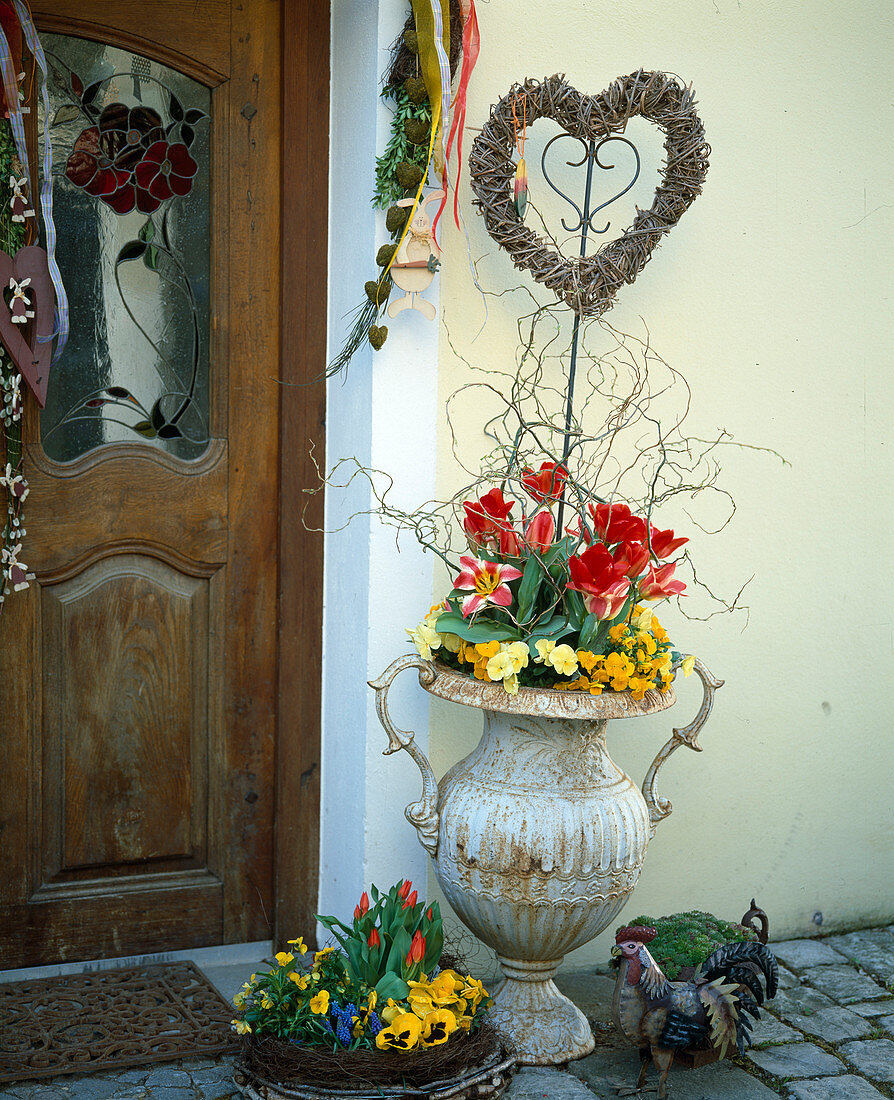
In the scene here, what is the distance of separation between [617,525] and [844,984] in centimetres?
152

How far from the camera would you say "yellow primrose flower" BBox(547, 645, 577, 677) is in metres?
2.24

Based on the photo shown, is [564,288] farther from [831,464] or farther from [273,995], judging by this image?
[273,995]

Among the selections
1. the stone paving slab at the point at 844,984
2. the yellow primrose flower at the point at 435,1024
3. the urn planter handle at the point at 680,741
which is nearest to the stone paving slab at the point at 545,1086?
the yellow primrose flower at the point at 435,1024

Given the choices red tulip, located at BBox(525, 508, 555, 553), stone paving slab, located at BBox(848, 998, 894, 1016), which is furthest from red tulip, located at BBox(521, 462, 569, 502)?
stone paving slab, located at BBox(848, 998, 894, 1016)

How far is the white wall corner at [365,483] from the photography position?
2.64 m

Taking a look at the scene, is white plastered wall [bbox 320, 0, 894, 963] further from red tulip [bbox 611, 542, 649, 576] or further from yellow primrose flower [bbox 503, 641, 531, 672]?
red tulip [bbox 611, 542, 649, 576]

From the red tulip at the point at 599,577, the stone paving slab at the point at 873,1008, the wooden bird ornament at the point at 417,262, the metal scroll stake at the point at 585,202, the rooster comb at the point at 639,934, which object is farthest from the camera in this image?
the stone paving slab at the point at 873,1008

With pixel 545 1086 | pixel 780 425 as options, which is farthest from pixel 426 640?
pixel 780 425

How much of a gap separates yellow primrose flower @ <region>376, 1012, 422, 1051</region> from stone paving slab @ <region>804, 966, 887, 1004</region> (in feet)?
4.23

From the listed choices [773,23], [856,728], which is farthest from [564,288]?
[856,728]

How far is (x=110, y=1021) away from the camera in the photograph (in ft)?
8.31

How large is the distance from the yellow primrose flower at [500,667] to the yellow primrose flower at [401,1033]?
2.21 ft

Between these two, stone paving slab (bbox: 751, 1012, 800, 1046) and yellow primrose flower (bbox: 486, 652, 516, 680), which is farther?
stone paving slab (bbox: 751, 1012, 800, 1046)

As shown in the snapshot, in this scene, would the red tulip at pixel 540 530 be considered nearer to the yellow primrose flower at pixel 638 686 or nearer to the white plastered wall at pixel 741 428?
the yellow primrose flower at pixel 638 686
